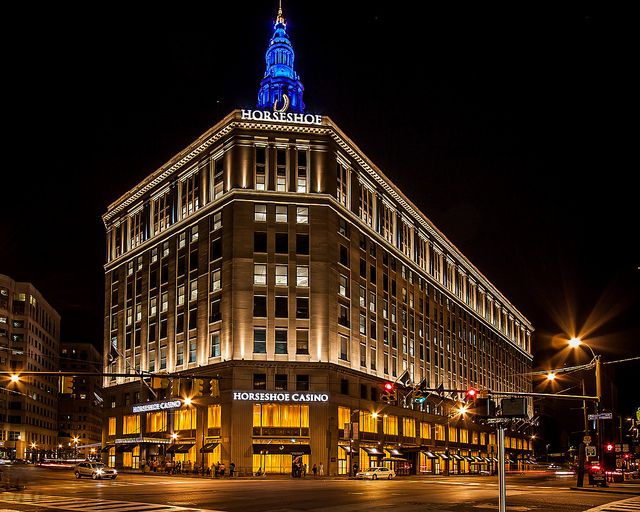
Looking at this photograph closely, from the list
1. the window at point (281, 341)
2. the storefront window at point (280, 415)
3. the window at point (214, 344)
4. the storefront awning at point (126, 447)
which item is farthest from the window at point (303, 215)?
the storefront awning at point (126, 447)

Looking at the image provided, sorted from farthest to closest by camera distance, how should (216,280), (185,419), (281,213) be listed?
(185,419), (281,213), (216,280)

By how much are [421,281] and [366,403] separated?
1245 inches

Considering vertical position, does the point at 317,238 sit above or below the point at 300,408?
above

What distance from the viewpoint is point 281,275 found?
8606 centimetres

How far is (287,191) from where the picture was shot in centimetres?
8806

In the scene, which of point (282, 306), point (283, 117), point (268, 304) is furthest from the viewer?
point (283, 117)

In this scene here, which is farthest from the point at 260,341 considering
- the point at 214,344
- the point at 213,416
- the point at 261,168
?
the point at 261,168

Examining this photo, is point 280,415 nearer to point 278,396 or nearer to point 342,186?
point 278,396

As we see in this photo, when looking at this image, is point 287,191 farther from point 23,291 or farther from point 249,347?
point 23,291

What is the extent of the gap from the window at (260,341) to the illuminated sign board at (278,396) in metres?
4.63

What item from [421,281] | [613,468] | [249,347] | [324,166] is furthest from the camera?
[421,281]

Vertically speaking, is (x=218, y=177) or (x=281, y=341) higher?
(x=218, y=177)

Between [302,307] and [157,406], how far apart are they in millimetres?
23515

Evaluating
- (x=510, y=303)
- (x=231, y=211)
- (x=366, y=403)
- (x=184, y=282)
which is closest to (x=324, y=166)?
(x=231, y=211)
